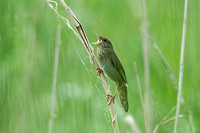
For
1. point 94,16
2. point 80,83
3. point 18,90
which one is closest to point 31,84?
point 18,90

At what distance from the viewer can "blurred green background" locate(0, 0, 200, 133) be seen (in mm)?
3083

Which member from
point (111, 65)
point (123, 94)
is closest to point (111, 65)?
point (111, 65)

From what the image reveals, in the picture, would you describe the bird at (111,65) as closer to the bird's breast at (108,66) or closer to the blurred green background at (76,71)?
the bird's breast at (108,66)

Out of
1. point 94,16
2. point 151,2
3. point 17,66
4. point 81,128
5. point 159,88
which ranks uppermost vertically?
point 94,16

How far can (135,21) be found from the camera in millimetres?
4629

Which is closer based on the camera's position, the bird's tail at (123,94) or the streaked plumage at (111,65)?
the bird's tail at (123,94)

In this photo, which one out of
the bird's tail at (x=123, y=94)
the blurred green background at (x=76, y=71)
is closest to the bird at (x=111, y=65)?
the bird's tail at (x=123, y=94)

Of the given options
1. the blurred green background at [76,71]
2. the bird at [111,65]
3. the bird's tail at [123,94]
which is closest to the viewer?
the blurred green background at [76,71]

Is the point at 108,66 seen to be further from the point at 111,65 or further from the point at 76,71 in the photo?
the point at 76,71

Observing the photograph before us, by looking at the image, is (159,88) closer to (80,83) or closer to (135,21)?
(80,83)

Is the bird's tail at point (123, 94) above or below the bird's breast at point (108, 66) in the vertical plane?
below

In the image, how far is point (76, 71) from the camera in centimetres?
395

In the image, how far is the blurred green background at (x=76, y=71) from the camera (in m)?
3.08

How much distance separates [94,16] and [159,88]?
199 cm
